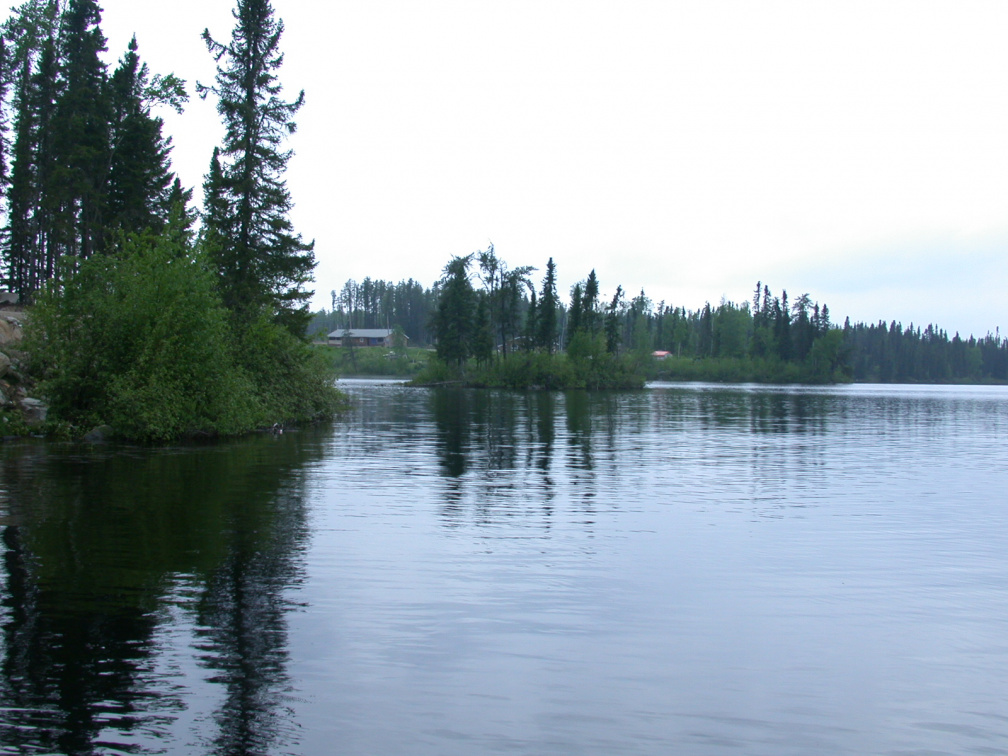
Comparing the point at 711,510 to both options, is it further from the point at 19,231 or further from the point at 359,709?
the point at 19,231

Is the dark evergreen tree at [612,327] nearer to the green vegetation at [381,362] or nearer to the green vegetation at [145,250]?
the green vegetation at [381,362]

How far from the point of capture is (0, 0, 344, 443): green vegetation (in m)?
30.8

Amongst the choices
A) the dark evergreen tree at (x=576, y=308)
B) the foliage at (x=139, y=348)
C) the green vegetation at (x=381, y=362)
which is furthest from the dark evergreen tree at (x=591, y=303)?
the foliage at (x=139, y=348)

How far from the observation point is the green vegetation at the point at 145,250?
101 ft

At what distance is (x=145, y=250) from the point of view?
32.5m

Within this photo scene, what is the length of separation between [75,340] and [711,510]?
24824 mm

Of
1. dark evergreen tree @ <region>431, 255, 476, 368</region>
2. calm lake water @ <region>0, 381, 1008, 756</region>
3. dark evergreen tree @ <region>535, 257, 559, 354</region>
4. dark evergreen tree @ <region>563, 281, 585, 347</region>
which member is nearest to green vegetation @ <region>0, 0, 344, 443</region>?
calm lake water @ <region>0, 381, 1008, 756</region>

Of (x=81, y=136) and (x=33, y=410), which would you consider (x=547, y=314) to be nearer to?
(x=81, y=136)

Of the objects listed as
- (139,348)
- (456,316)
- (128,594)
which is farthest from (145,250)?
(456,316)

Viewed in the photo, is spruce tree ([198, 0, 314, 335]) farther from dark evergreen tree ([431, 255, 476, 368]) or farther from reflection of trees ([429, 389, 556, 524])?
dark evergreen tree ([431, 255, 476, 368])

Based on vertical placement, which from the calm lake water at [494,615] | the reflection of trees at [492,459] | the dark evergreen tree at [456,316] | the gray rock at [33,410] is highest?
the dark evergreen tree at [456,316]

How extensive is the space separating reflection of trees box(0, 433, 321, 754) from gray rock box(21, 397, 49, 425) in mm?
10709

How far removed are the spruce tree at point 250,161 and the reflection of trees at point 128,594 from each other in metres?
21.0

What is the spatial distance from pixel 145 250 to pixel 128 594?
24.8 m
